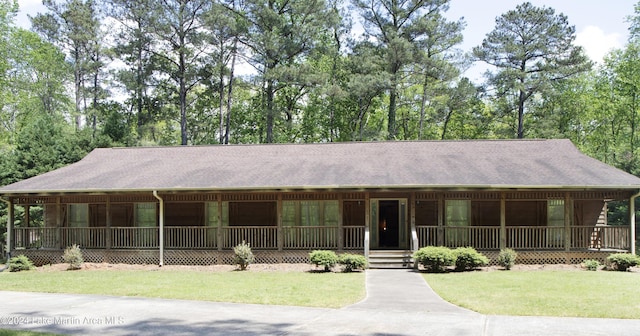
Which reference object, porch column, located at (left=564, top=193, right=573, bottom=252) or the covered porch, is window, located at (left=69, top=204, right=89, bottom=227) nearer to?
the covered porch

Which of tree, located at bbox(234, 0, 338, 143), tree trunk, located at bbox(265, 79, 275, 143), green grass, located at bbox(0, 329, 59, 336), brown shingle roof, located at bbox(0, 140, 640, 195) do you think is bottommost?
green grass, located at bbox(0, 329, 59, 336)

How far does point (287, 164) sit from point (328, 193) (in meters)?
2.75

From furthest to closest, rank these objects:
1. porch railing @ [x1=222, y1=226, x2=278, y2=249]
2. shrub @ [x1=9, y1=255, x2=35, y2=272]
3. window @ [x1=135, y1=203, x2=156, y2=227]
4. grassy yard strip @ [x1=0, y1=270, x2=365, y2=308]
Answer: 1. window @ [x1=135, y1=203, x2=156, y2=227]
2. porch railing @ [x1=222, y1=226, x2=278, y2=249]
3. shrub @ [x1=9, y1=255, x2=35, y2=272]
4. grassy yard strip @ [x1=0, y1=270, x2=365, y2=308]

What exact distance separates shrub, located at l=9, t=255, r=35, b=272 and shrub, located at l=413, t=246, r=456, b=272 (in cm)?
1389

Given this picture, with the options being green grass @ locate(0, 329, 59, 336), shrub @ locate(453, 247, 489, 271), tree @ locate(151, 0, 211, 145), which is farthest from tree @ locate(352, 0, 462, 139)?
green grass @ locate(0, 329, 59, 336)

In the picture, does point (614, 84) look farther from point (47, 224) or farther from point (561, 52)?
point (47, 224)

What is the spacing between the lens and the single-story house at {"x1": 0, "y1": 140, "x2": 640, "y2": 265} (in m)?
20.3

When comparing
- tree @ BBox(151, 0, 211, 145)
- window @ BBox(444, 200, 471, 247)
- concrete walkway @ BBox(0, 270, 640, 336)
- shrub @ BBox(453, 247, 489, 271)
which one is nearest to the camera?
concrete walkway @ BBox(0, 270, 640, 336)

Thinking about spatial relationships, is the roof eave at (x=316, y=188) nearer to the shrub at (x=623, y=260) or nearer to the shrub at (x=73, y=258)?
the shrub at (x=73, y=258)

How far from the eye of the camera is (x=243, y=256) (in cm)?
1998

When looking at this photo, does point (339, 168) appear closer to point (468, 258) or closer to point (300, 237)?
point (300, 237)

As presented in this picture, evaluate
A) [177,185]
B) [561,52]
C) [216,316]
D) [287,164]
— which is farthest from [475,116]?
[216,316]

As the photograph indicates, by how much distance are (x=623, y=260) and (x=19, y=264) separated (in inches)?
818

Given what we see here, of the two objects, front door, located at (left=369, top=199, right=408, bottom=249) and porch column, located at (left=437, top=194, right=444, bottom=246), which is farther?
front door, located at (left=369, top=199, right=408, bottom=249)
